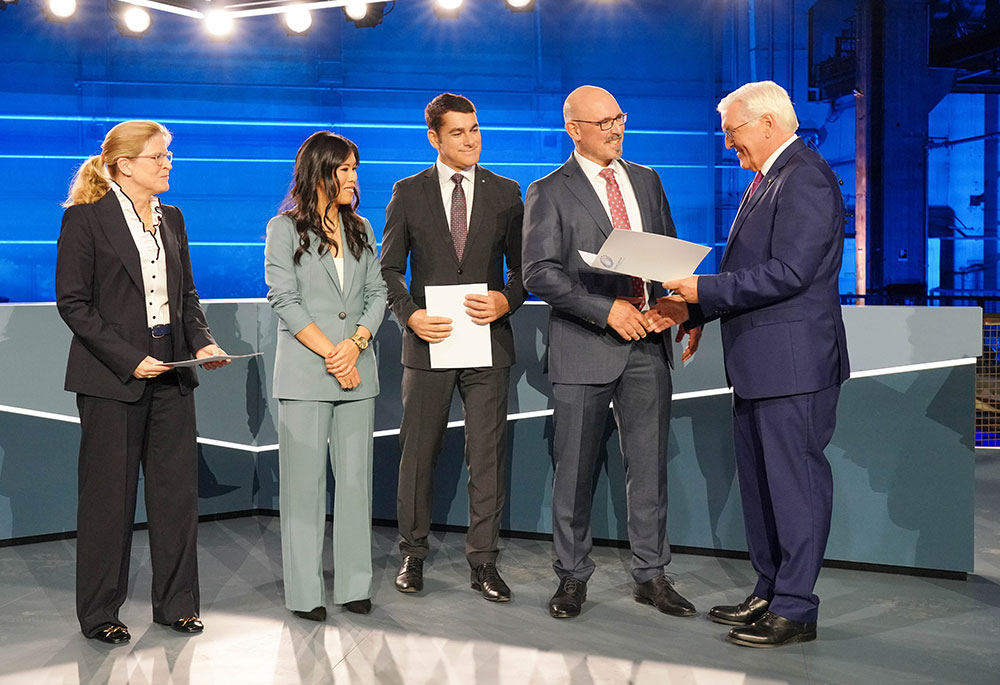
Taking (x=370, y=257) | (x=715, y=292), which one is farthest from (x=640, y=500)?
(x=370, y=257)

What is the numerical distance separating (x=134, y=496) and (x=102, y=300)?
609 millimetres

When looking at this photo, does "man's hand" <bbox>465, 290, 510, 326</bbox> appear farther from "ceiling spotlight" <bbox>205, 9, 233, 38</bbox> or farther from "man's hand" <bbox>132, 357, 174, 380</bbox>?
"ceiling spotlight" <bbox>205, 9, 233, 38</bbox>

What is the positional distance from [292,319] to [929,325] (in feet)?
7.53

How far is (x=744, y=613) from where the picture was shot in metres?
2.85

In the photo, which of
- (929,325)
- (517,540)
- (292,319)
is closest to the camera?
(292,319)

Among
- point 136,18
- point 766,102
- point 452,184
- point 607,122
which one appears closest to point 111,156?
point 452,184

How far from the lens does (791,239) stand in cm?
260

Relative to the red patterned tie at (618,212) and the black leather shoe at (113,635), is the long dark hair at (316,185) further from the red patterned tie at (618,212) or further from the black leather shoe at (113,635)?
the black leather shoe at (113,635)

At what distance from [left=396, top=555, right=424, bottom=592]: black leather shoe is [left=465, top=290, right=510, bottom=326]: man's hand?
2.93 feet

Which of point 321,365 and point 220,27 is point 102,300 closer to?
point 321,365

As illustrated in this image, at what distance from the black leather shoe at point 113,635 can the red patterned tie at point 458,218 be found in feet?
5.22

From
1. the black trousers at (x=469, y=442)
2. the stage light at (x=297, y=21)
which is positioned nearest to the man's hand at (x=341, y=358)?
the black trousers at (x=469, y=442)

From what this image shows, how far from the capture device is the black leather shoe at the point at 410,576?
10.6 ft

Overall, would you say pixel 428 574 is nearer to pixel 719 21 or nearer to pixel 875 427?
pixel 875 427
